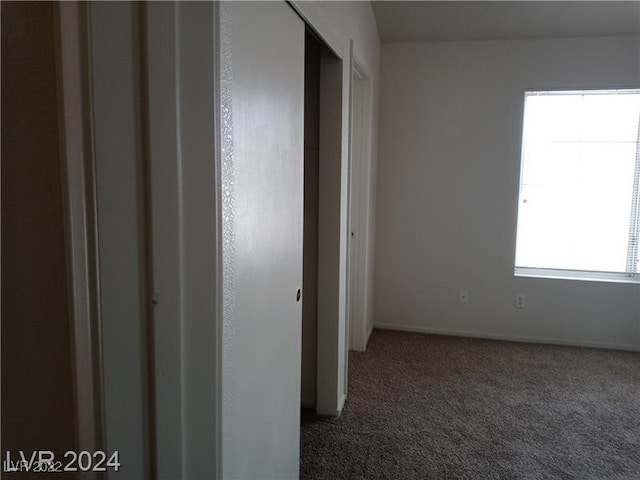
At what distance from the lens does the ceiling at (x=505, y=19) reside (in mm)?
3238

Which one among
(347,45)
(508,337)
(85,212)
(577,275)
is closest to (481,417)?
(508,337)

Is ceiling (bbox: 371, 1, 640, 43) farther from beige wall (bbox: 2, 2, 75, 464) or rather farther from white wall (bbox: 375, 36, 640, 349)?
beige wall (bbox: 2, 2, 75, 464)

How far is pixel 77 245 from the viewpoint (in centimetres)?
83

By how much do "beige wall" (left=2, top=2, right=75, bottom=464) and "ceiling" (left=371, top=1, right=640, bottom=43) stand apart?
2968 millimetres

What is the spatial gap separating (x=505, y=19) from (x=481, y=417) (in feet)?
8.67

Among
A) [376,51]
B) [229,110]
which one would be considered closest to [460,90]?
[376,51]

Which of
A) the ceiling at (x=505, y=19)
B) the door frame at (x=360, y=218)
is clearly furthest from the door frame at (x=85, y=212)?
the ceiling at (x=505, y=19)

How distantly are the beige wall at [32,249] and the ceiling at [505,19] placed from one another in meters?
2.97

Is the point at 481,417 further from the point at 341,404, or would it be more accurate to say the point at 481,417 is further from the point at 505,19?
the point at 505,19

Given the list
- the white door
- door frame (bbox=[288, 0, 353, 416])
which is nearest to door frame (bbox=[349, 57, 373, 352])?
door frame (bbox=[288, 0, 353, 416])

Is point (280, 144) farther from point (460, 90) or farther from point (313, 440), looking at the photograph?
point (460, 90)

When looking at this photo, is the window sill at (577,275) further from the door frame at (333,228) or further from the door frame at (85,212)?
the door frame at (85,212)

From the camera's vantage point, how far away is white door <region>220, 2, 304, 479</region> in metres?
1.09

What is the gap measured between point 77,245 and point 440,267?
3.46 meters
